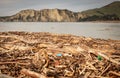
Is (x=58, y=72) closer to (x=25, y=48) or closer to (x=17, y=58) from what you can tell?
(x=17, y=58)

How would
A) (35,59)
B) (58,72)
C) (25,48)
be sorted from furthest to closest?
(25,48)
(35,59)
(58,72)

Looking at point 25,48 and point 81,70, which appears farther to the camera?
point 25,48

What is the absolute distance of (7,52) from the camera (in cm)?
1129

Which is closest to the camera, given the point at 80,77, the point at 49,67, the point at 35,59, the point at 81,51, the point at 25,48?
the point at 80,77

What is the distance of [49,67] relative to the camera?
28.8 ft

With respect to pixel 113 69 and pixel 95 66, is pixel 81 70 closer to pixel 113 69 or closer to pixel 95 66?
pixel 95 66

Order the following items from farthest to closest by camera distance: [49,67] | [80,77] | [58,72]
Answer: [49,67] → [58,72] → [80,77]

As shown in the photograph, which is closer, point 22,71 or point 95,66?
point 22,71

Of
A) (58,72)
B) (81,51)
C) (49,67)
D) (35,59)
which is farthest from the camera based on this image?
(81,51)

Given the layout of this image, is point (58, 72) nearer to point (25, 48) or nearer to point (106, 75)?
point (106, 75)

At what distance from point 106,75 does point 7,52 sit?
5875mm

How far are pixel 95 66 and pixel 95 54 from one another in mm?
1412

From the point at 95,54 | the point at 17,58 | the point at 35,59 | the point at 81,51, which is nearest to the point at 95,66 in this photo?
the point at 95,54

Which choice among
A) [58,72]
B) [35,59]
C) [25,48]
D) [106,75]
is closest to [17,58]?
[35,59]
